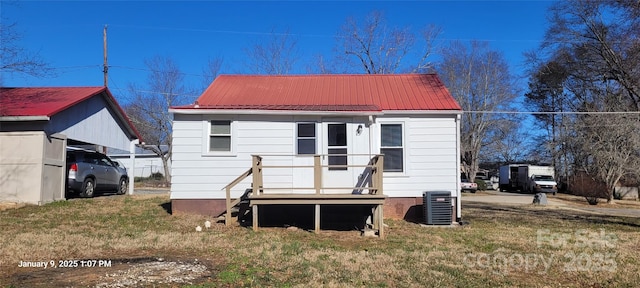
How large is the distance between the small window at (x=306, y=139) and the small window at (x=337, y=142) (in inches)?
15.4

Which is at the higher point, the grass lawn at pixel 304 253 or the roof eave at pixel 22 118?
the roof eave at pixel 22 118

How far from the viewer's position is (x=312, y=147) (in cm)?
1130

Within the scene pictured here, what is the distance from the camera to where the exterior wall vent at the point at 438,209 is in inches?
424

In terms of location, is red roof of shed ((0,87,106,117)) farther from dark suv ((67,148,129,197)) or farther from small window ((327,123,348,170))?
small window ((327,123,348,170))

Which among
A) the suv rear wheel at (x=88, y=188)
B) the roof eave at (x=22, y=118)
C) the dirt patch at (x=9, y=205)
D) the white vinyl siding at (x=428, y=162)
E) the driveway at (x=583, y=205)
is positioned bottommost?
the driveway at (x=583, y=205)

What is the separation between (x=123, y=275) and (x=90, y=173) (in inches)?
433

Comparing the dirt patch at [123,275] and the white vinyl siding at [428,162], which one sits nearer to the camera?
the dirt patch at [123,275]

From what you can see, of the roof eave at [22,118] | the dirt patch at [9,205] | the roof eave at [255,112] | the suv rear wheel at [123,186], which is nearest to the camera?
the roof eave at [255,112]

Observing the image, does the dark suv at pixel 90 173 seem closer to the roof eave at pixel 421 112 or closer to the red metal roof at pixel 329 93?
the red metal roof at pixel 329 93

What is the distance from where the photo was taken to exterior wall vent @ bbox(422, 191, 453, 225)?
1077 centimetres

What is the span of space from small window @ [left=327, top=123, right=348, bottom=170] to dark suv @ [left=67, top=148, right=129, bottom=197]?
8555 mm

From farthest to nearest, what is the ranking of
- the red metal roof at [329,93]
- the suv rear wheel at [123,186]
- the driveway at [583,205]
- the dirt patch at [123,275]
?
1. the suv rear wheel at [123,186]
2. the driveway at [583,205]
3. the red metal roof at [329,93]
4. the dirt patch at [123,275]

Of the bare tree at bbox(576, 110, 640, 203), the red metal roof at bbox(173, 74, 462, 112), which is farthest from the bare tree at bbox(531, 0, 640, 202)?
the red metal roof at bbox(173, 74, 462, 112)

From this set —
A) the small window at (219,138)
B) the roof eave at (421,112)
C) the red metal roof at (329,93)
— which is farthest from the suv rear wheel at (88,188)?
the roof eave at (421,112)
